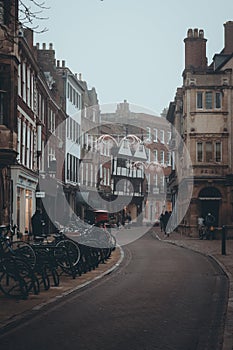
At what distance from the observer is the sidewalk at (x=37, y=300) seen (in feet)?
35.6

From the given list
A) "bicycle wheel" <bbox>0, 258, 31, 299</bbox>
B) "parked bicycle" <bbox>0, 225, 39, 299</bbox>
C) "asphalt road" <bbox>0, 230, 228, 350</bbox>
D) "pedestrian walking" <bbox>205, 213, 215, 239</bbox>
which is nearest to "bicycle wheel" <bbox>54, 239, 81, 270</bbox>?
"asphalt road" <bbox>0, 230, 228, 350</bbox>

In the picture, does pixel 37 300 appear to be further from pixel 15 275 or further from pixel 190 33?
pixel 190 33

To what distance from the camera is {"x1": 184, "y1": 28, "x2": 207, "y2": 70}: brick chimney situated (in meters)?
52.9

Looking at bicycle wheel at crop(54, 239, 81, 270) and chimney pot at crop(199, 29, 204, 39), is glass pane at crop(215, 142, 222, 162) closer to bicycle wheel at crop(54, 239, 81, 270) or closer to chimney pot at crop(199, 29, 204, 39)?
chimney pot at crop(199, 29, 204, 39)

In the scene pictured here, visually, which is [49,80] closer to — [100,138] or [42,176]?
[42,176]

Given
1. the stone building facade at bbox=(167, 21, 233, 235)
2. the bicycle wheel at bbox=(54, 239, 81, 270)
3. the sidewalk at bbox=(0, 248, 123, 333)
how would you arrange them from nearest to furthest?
1. the sidewalk at bbox=(0, 248, 123, 333)
2. the bicycle wheel at bbox=(54, 239, 81, 270)
3. the stone building facade at bbox=(167, 21, 233, 235)

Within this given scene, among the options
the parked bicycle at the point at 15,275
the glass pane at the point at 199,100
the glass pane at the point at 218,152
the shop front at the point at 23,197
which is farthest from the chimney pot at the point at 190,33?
the parked bicycle at the point at 15,275

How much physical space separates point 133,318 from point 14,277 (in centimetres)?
329

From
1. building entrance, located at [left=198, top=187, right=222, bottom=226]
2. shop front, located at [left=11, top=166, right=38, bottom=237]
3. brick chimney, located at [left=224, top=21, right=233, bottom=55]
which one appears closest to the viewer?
shop front, located at [left=11, top=166, right=38, bottom=237]

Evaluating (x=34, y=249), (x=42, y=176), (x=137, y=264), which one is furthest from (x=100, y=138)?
(x=34, y=249)

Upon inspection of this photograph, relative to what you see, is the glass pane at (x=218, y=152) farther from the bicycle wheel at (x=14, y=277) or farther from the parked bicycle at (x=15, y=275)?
the bicycle wheel at (x=14, y=277)

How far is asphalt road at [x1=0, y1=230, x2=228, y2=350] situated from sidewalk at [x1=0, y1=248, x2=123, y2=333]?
228mm

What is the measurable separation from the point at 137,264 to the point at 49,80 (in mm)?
28890

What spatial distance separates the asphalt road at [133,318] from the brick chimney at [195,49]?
36998 mm
